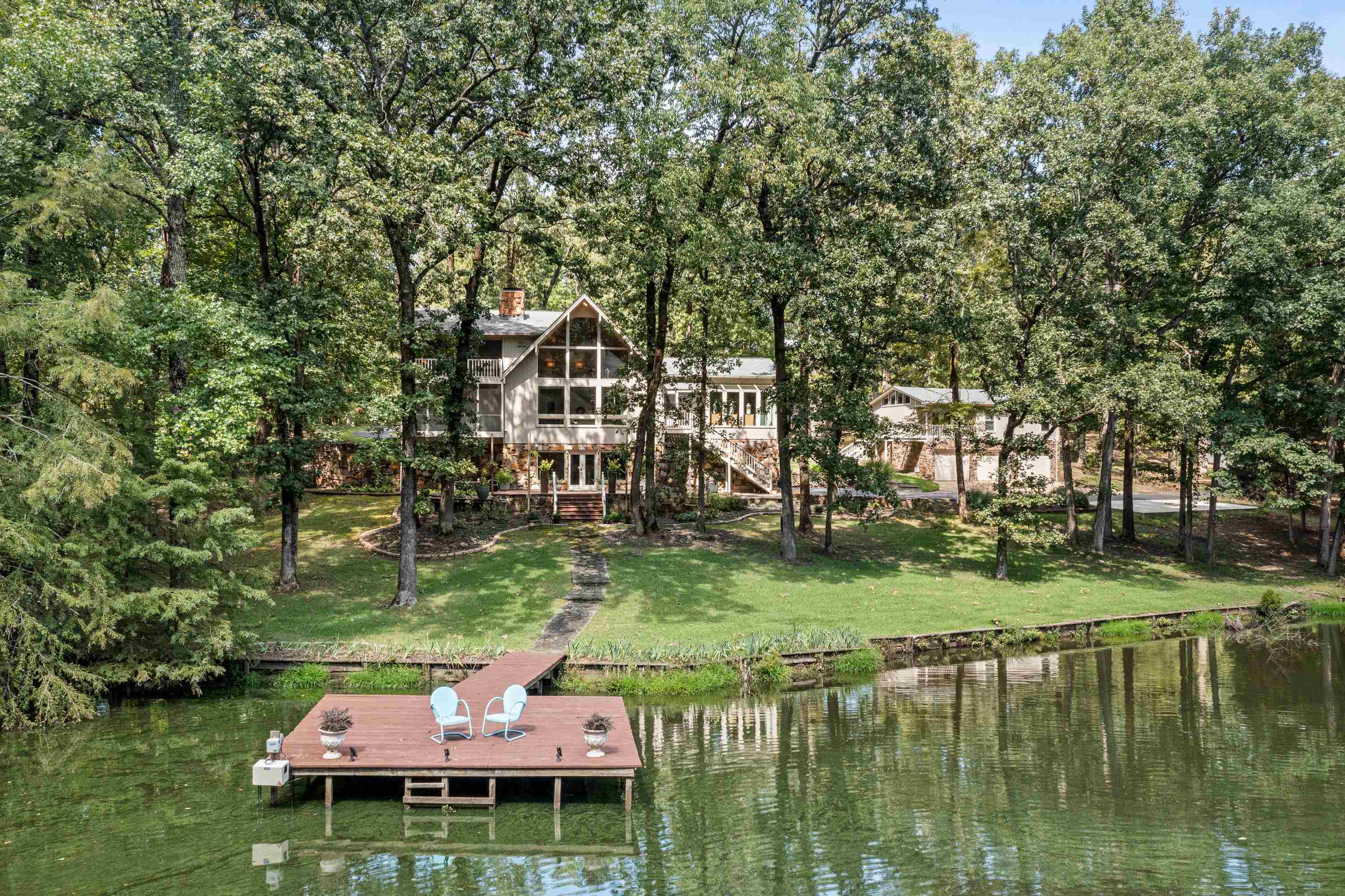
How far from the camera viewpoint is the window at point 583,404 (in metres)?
36.6

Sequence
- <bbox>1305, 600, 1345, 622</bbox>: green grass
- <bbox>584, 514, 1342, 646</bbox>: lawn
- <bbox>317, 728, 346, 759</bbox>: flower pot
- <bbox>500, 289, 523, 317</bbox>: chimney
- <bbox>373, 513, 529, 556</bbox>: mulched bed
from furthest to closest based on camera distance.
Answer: <bbox>500, 289, 523, 317</bbox>: chimney
<bbox>373, 513, 529, 556</bbox>: mulched bed
<bbox>1305, 600, 1345, 622</bbox>: green grass
<bbox>584, 514, 1342, 646</bbox>: lawn
<bbox>317, 728, 346, 759</bbox>: flower pot

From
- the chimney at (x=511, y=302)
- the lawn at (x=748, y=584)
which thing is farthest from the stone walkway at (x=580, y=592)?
the chimney at (x=511, y=302)

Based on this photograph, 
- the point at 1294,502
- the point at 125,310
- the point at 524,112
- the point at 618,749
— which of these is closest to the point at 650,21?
the point at 524,112

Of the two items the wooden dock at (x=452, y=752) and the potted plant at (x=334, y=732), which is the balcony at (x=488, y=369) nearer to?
the wooden dock at (x=452, y=752)

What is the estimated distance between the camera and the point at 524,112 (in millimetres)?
23328

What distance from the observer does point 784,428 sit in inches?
1224

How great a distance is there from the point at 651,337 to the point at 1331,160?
23574 mm

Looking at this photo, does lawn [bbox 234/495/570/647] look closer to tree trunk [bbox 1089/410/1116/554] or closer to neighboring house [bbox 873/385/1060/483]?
tree trunk [bbox 1089/410/1116/554]

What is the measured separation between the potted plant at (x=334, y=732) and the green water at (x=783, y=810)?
84 cm

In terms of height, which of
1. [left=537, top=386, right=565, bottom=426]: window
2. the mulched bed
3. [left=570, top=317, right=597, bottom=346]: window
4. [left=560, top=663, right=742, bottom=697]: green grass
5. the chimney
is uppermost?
the chimney

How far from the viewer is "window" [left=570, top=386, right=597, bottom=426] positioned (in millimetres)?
36562

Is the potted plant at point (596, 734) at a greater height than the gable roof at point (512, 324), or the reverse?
the gable roof at point (512, 324)

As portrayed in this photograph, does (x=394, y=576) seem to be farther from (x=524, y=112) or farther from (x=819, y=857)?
(x=819, y=857)

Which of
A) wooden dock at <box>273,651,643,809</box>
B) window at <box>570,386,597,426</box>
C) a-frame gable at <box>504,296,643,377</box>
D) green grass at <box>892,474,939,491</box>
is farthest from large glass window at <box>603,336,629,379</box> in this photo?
wooden dock at <box>273,651,643,809</box>
